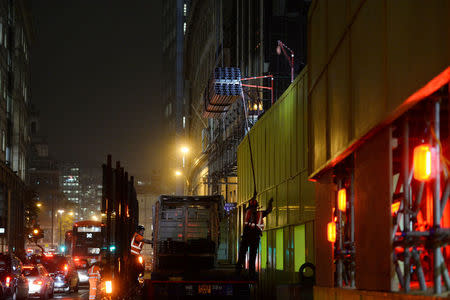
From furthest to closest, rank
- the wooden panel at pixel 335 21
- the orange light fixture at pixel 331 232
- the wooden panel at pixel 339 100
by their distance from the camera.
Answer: the orange light fixture at pixel 331 232
the wooden panel at pixel 335 21
the wooden panel at pixel 339 100

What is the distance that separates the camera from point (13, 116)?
7075 cm

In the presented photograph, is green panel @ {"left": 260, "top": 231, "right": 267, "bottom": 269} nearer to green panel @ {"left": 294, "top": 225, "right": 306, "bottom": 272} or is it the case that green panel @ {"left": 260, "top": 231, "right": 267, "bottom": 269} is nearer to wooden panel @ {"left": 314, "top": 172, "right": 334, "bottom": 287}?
green panel @ {"left": 294, "top": 225, "right": 306, "bottom": 272}

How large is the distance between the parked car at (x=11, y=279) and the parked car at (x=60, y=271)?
9.00 m

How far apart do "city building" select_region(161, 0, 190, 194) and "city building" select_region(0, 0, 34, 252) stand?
3164 centimetres

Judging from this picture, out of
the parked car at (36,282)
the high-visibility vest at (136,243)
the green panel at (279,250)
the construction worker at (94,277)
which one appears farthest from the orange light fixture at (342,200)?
the parked car at (36,282)

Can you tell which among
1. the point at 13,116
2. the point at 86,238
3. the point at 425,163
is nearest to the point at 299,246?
the point at 425,163

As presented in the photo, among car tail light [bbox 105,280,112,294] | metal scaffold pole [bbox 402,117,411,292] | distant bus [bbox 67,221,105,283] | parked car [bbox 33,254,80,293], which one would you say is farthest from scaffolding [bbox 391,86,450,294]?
distant bus [bbox 67,221,105,283]

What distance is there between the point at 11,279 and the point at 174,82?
105738 mm

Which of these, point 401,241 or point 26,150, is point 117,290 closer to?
point 401,241

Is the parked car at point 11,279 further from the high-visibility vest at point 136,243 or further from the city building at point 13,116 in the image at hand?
the city building at point 13,116

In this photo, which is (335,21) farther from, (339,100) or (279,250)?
(279,250)

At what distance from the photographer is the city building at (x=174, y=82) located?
116 meters

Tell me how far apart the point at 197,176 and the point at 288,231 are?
185ft

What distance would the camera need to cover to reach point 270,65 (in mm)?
40562
